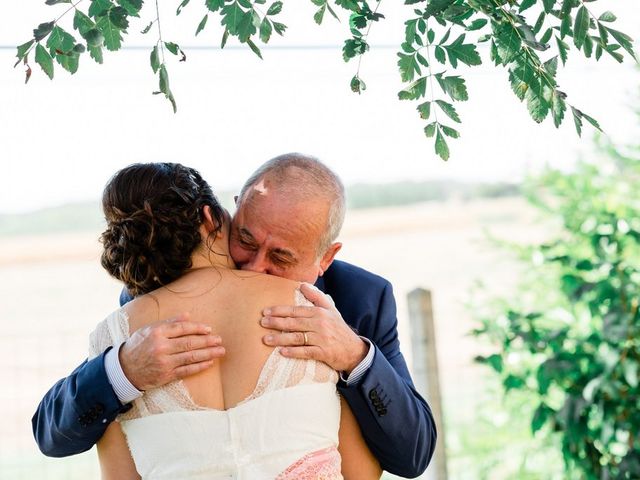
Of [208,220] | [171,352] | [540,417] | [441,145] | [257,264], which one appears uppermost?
[441,145]

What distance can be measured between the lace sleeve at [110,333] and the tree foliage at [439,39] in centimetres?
54

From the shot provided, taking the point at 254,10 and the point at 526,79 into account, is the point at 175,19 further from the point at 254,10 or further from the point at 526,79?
the point at 526,79

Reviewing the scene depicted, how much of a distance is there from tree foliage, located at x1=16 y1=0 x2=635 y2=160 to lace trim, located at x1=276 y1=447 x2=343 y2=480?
74 centimetres

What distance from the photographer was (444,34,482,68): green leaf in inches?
87.0

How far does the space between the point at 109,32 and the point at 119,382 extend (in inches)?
31.7

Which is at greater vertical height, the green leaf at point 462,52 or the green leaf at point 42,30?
the green leaf at point 462,52

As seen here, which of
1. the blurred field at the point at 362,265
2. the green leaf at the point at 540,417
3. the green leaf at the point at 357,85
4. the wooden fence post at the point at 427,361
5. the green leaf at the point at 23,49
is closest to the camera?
the green leaf at the point at 23,49

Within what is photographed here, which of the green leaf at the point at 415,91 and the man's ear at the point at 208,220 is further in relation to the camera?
the man's ear at the point at 208,220

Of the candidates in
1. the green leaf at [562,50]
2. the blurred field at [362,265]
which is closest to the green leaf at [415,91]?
the green leaf at [562,50]

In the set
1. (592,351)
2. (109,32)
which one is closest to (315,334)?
(109,32)

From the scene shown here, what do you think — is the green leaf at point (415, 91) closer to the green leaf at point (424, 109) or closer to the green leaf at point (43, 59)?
the green leaf at point (424, 109)

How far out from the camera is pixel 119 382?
228cm

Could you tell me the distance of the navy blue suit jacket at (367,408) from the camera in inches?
92.9

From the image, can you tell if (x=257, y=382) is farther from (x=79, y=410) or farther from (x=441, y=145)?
(x=441, y=145)
